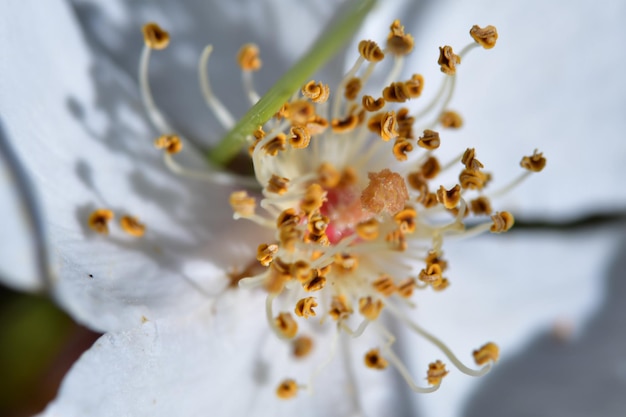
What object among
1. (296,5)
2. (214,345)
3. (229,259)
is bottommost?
(214,345)

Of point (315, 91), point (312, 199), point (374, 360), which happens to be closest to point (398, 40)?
point (315, 91)

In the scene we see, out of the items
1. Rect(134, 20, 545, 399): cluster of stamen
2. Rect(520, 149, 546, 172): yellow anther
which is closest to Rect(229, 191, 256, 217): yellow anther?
Rect(134, 20, 545, 399): cluster of stamen

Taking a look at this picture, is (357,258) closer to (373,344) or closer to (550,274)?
(373,344)

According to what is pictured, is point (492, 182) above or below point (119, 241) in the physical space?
above

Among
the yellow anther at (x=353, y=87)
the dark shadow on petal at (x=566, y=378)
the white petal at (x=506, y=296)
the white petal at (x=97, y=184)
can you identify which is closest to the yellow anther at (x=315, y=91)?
the yellow anther at (x=353, y=87)

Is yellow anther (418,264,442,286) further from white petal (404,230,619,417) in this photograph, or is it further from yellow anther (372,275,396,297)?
white petal (404,230,619,417)

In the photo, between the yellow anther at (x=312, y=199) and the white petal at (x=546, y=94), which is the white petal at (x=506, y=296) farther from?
the yellow anther at (x=312, y=199)

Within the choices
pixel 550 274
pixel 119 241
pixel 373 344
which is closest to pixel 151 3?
pixel 119 241
